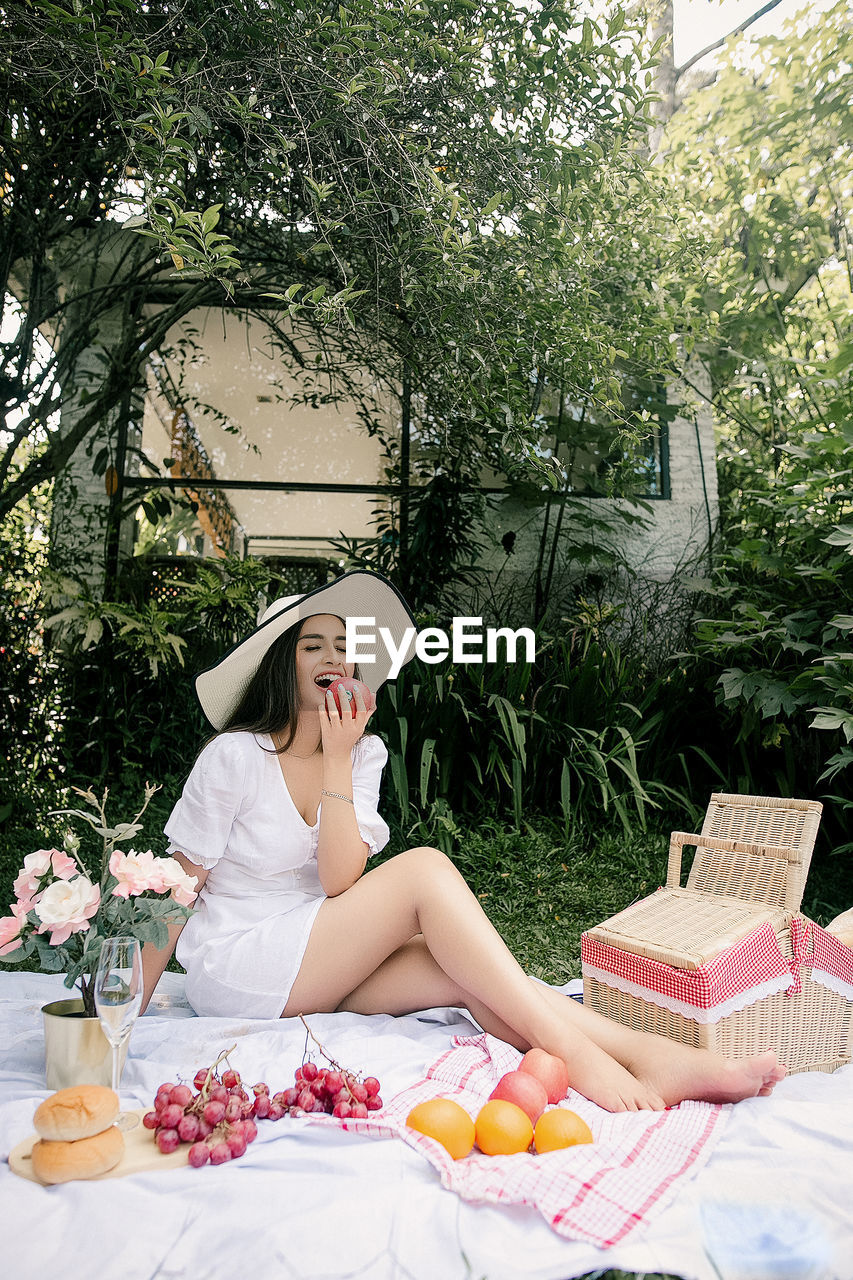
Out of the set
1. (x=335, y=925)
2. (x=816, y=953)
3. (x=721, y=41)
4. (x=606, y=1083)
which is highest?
(x=721, y=41)

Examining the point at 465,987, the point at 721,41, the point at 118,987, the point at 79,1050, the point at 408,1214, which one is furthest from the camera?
the point at 721,41

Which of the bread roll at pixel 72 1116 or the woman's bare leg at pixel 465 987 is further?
the woman's bare leg at pixel 465 987

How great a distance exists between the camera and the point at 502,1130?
1.44 meters

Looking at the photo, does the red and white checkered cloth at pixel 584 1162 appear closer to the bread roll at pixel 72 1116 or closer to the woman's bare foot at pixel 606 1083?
the woman's bare foot at pixel 606 1083

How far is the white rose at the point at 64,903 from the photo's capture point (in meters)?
1.41

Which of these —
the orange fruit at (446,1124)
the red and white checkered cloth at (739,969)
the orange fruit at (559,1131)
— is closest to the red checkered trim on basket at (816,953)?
the red and white checkered cloth at (739,969)

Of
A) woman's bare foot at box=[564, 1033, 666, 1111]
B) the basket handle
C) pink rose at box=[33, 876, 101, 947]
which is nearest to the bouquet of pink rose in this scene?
pink rose at box=[33, 876, 101, 947]

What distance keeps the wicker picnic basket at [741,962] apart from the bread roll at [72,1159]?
1.23 metres

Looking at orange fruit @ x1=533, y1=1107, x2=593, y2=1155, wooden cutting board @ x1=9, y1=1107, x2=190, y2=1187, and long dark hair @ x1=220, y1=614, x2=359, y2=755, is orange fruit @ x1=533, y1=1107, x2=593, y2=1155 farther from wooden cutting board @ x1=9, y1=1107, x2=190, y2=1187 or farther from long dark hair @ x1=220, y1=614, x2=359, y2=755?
long dark hair @ x1=220, y1=614, x2=359, y2=755

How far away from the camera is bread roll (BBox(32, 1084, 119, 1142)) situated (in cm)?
125

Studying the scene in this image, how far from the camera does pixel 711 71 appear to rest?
776cm

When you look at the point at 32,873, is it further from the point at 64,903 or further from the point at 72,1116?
the point at 72,1116

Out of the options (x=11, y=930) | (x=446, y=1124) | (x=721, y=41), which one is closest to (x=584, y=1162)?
(x=446, y=1124)

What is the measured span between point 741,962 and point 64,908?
1451 millimetres
